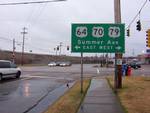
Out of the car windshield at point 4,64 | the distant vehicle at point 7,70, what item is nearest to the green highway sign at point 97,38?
the distant vehicle at point 7,70

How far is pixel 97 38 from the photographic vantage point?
21.7 metres

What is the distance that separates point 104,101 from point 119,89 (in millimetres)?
6256

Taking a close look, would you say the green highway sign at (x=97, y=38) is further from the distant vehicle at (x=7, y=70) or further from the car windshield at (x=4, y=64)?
the car windshield at (x=4, y=64)

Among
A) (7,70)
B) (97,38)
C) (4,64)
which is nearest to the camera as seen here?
(97,38)

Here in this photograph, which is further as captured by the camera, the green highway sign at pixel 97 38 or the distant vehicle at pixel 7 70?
the distant vehicle at pixel 7 70

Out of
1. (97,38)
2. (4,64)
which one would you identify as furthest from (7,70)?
(97,38)

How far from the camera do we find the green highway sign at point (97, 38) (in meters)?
21.0

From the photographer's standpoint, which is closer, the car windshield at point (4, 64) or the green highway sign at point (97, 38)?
the green highway sign at point (97, 38)

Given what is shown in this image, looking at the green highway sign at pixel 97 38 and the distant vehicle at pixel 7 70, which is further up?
the green highway sign at pixel 97 38

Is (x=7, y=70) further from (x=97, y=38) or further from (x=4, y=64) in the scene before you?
(x=97, y=38)

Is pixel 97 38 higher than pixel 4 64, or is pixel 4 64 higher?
pixel 97 38

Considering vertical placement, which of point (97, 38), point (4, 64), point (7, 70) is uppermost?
point (97, 38)

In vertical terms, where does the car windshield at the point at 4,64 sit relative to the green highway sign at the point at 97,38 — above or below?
below

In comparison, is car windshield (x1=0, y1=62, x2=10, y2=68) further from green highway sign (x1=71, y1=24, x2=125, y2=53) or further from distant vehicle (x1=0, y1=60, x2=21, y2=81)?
green highway sign (x1=71, y1=24, x2=125, y2=53)
